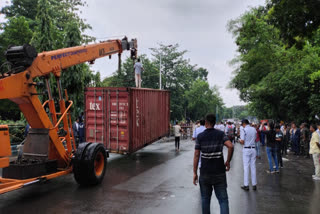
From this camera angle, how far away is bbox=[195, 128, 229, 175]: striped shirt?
4.44 m

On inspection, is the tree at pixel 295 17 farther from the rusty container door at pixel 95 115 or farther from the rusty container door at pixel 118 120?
the rusty container door at pixel 95 115

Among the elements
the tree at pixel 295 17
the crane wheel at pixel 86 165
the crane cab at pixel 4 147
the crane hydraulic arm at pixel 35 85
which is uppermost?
the tree at pixel 295 17

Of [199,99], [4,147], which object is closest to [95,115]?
[4,147]

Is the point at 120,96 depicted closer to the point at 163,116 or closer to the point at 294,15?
the point at 163,116

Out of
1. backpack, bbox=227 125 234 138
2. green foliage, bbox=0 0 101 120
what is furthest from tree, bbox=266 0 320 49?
green foliage, bbox=0 0 101 120

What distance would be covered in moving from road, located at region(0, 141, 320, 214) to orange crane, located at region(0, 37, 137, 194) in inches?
20.4

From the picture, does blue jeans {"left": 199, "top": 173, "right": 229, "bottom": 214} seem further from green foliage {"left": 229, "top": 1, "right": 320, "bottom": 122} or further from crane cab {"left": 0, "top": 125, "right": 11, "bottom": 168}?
green foliage {"left": 229, "top": 1, "right": 320, "bottom": 122}

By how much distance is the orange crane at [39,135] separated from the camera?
6090 millimetres

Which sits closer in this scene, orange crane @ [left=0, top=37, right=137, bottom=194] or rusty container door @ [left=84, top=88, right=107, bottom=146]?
orange crane @ [left=0, top=37, right=137, bottom=194]

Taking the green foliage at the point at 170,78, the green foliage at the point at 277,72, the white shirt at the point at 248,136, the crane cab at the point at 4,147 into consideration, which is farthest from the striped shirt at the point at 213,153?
the green foliage at the point at 170,78

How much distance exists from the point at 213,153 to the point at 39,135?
4732mm

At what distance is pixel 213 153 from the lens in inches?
175

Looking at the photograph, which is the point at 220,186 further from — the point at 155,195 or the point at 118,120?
the point at 118,120

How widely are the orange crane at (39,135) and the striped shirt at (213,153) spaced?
4.02 meters
